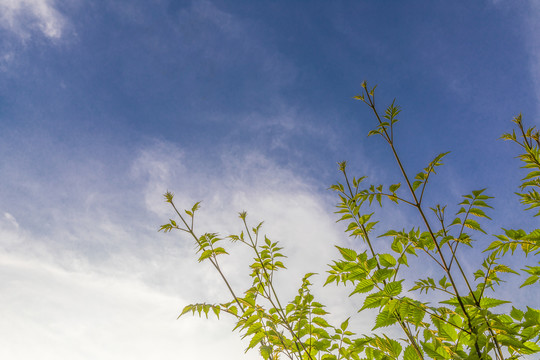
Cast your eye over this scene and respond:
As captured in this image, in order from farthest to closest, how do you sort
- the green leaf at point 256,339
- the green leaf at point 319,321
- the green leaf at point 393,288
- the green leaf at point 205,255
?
1. the green leaf at point 205,255
2. the green leaf at point 319,321
3. the green leaf at point 256,339
4. the green leaf at point 393,288

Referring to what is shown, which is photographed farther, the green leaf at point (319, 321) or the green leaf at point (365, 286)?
the green leaf at point (319, 321)

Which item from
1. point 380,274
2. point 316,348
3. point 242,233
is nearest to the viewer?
point 380,274

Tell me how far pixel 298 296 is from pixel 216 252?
0.97m

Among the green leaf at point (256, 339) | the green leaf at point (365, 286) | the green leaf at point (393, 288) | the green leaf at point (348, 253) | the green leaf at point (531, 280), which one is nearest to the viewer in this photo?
the green leaf at point (393, 288)

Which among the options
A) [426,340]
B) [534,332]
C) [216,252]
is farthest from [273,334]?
[534,332]

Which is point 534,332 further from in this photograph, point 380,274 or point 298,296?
point 298,296

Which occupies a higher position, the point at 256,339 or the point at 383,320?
the point at 256,339

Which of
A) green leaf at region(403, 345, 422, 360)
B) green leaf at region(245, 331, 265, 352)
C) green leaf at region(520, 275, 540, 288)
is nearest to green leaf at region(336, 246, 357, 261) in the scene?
green leaf at region(403, 345, 422, 360)

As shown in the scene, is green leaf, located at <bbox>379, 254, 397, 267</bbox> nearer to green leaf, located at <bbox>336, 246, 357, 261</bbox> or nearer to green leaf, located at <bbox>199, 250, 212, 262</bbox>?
green leaf, located at <bbox>336, 246, 357, 261</bbox>

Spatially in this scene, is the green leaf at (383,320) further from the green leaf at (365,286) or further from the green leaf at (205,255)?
the green leaf at (205,255)

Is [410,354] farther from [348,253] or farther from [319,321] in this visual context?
[319,321]

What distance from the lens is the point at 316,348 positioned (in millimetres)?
2982

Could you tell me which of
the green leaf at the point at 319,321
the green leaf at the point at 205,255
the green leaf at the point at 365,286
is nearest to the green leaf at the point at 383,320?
the green leaf at the point at 365,286

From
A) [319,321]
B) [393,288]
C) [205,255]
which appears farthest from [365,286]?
[205,255]
